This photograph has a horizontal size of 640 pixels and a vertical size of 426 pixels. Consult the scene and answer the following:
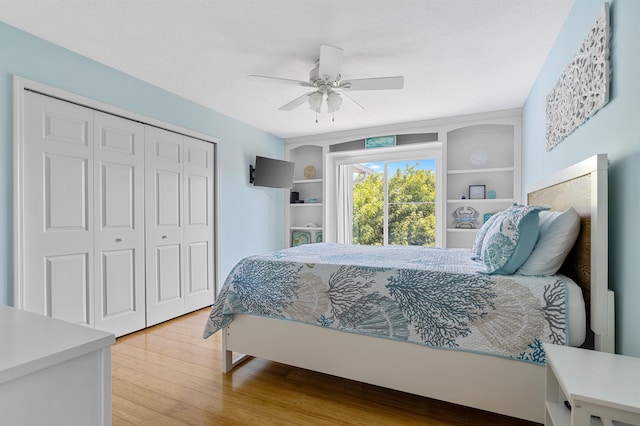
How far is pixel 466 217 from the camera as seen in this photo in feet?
14.0

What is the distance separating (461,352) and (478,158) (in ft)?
11.0

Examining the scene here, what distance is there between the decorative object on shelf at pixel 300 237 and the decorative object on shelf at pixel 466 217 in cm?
237

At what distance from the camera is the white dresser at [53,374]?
594mm

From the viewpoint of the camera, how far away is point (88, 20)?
2129 millimetres

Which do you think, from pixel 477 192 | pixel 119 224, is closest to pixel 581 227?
pixel 477 192

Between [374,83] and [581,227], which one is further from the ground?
[374,83]

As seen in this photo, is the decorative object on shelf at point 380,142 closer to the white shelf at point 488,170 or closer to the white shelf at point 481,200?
the white shelf at point 488,170

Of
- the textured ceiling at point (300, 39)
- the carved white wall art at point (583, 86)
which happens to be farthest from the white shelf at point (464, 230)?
the carved white wall art at point (583, 86)

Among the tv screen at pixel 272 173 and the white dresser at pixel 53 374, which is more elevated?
the tv screen at pixel 272 173

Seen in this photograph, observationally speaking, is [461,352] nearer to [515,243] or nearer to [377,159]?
[515,243]

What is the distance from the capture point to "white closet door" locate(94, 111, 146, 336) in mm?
2764

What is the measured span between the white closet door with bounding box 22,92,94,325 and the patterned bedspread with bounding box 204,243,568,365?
1.36 m

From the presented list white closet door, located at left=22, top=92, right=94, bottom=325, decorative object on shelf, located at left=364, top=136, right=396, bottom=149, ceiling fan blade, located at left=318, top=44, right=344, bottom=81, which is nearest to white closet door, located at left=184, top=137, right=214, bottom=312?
white closet door, located at left=22, top=92, right=94, bottom=325

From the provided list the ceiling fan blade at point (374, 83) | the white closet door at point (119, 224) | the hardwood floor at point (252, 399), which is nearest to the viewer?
the hardwood floor at point (252, 399)
